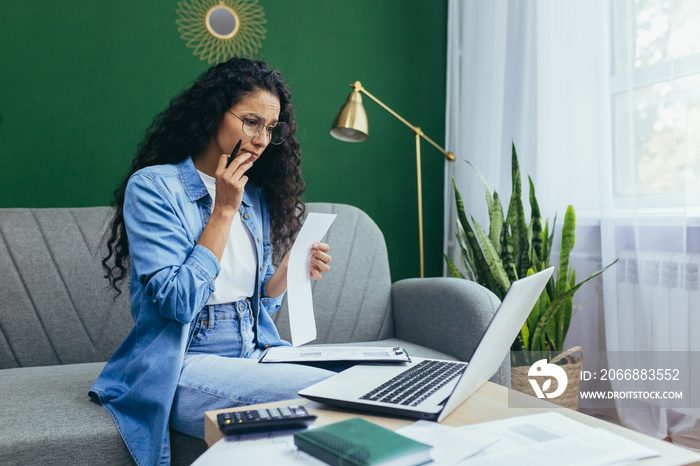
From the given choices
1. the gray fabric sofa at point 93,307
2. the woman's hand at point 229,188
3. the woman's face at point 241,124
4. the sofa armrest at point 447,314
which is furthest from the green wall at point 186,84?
the woman's hand at point 229,188

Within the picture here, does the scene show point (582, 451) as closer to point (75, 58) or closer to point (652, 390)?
point (652, 390)

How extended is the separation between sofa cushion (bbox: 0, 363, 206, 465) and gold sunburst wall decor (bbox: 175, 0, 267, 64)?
1824mm

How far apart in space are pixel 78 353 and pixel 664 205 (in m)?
2.07

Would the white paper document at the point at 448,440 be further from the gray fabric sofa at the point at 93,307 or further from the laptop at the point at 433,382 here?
the gray fabric sofa at the point at 93,307

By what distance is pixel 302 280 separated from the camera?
1285mm

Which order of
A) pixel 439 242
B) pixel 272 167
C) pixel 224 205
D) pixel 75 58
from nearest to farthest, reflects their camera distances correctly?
1. pixel 224 205
2. pixel 272 167
3. pixel 75 58
4. pixel 439 242

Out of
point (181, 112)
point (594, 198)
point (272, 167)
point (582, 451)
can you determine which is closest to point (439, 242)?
point (594, 198)

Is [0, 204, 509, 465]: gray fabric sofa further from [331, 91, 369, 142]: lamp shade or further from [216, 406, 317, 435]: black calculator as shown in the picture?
[216, 406, 317, 435]: black calculator

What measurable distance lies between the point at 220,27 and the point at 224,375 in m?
2.07

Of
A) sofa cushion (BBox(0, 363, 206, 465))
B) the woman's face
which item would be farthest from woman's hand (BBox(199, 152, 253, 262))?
sofa cushion (BBox(0, 363, 206, 465))

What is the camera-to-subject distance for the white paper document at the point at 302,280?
1216 millimetres

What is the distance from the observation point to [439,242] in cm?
315

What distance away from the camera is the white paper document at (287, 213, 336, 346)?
1216 millimetres

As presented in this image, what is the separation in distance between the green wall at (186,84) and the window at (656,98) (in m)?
1.16
